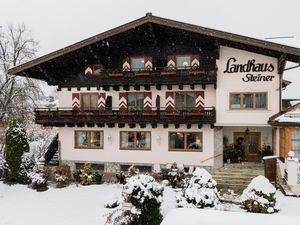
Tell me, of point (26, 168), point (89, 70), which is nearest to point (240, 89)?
point (89, 70)

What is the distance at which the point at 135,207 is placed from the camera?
12.4 meters

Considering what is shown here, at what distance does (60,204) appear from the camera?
1672cm

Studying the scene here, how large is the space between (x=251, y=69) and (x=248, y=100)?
2093 millimetres

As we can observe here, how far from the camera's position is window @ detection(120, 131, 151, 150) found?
22.5m

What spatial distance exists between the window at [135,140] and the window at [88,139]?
1879mm

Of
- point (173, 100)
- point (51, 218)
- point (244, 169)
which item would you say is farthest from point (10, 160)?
point (244, 169)

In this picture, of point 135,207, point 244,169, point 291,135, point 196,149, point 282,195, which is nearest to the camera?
point 135,207

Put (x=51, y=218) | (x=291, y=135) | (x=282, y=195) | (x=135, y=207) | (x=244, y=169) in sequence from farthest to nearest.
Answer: (x=244, y=169)
(x=291, y=135)
(x=282, y=195)
(x=51, y=218)
(x=135, y=207)

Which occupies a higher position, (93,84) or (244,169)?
(93,84)

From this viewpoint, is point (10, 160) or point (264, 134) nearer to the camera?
point (10, 160)

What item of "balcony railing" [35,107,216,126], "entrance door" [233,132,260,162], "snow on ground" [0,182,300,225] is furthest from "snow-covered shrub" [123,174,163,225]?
"entrance door" [233,132,260,162]

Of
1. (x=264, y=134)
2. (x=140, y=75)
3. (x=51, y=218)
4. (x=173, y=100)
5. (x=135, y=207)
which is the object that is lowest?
(x=51, y=218)

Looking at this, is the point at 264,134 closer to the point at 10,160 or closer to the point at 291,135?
the point at 291,135

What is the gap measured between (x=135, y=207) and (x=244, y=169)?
10.3m
